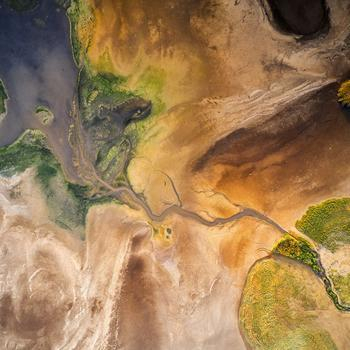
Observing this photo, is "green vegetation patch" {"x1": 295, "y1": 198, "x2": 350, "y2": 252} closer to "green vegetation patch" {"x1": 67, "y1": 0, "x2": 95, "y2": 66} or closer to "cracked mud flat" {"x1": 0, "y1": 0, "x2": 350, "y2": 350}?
"cracked mud flat" {"x1": 0, "y1": 0, "x2": 350, "y2": 350}

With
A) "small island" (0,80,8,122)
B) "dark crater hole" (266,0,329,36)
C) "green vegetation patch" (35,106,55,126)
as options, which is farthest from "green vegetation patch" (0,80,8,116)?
"dark crater hole" (266,0,329,36)

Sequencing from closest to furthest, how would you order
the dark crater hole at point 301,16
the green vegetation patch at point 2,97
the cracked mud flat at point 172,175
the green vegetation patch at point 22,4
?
the dark crater hole at point 301,16
the cracked mud flat at point 172,175
the green vegetation patch at point 22,4
the green vegetation patch at point 2,97

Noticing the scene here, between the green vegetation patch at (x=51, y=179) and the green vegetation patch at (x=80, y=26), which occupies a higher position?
the green vegetation patch at (x=80, y=26)

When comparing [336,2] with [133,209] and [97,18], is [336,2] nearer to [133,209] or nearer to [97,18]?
[97,18]

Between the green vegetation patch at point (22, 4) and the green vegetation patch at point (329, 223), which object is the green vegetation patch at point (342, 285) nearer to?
the green vegetation patch at point (329, 223)

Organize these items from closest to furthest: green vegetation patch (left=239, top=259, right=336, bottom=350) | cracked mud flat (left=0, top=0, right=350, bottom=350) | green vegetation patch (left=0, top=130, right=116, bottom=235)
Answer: cracked mud flat (left=0, top=0, right=350, bottom=350) → green vegetation patch (left=239, top=259, right=336, bottom=350) → green vegetation patch (left=0, top=130, right=116, bottom=235)

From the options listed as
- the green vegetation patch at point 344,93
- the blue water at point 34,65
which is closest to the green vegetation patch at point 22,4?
the blue water at point 34,65

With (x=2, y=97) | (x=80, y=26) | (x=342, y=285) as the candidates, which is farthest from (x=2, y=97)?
A: (x=342, y=285)

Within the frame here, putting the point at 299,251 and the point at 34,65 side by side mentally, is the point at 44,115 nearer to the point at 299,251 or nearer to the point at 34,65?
the point at 34,65
